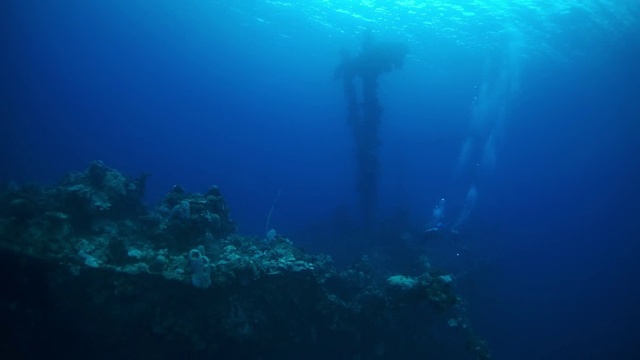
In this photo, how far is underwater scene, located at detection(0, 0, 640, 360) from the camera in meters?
7.97

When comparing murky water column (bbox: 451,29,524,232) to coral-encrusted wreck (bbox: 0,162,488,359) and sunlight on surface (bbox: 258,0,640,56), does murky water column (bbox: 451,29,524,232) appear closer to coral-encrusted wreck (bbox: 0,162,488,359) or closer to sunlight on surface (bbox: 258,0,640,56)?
sunlight on surface (bbox: 258,0,640,56)

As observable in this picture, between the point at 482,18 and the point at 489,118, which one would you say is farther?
the point at 489,118

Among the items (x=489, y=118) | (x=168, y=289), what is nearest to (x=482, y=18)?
(x=168, y=289)

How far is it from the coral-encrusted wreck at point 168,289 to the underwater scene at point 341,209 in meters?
0.05

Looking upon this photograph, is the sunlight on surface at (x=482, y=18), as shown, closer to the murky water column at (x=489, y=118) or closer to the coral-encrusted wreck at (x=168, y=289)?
the murky water column at (x=489, y=118)

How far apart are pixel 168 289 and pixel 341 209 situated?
19906 mm

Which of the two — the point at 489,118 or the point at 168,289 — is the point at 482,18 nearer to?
the point at 168,289

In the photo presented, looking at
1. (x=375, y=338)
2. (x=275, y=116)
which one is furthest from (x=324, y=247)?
(x=275, y=116)

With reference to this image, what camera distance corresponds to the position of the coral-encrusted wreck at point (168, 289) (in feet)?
24.6

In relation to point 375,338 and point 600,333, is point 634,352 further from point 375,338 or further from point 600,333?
point 375,338

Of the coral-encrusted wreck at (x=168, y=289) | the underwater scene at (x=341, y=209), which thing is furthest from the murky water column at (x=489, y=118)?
the coral-encrusted wreck at (x=168, y=289)

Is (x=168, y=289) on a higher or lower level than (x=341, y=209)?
lower

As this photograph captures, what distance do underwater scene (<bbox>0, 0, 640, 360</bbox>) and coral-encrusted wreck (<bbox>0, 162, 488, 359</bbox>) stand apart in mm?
47

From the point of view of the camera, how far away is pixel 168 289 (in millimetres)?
7820
